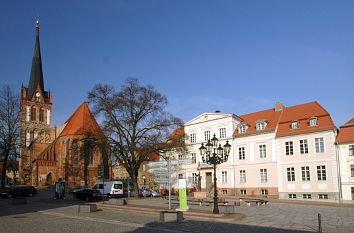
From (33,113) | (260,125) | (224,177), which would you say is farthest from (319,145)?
(33,113)

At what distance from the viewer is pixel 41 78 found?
274 ft

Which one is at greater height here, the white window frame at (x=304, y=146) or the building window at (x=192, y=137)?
the building window at (x=192, y=137)

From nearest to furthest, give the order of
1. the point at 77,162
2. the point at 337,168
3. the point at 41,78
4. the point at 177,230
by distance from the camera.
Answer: the point at 177,230, the point at 337,168, the point at 77,162, the point at 41,78

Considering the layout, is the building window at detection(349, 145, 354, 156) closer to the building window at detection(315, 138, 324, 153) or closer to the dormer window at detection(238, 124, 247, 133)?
the building window at detection(315, 138, 324, 153)

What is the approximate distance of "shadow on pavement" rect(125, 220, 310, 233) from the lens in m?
16.3

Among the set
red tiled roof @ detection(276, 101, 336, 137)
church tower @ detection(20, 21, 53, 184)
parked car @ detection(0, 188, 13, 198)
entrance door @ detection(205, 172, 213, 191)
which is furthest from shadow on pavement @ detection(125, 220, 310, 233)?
church tower @ detection(20, 21, 53, 184)

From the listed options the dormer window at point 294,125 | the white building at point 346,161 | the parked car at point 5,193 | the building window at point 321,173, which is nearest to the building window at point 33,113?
the parked car at point 5,193

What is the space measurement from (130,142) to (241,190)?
16.5 meters

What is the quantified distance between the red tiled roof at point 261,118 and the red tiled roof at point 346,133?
8.24 metres

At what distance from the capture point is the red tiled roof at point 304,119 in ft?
141

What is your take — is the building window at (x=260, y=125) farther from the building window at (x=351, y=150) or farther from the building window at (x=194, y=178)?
the building window at (x=194, y=178)

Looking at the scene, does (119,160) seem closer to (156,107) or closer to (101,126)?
(101,126)

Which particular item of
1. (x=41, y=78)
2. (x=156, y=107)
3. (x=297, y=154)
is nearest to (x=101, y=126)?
(x=156, y=107)

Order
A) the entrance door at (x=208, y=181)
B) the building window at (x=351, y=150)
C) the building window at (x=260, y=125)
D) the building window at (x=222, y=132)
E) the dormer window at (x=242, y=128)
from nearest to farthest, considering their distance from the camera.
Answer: the building window at (x=351, y=150)
the building window at (x=260, y=125)
the dormer window at (x=242, y=128)
the entrance door at (x=208, y=181)
the building window at (x=222, y=132)
